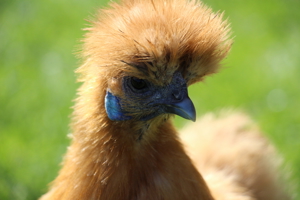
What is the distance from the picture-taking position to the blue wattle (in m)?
2.27

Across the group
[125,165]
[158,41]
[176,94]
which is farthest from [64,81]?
[158,41]

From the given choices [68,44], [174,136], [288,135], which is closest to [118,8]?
[174,136]

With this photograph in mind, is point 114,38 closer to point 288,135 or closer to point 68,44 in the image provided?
point 288,135

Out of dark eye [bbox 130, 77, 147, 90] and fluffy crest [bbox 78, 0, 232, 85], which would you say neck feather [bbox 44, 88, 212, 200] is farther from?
fluffy crest [bbox 78, 0, 232, 85]

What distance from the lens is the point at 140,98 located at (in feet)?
7.47

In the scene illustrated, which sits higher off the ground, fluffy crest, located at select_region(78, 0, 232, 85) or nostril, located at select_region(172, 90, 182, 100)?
fluffy crest, located at select_region(78, 0, 232, 85)

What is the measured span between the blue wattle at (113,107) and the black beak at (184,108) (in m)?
0.28

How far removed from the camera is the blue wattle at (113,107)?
2266 millimetres

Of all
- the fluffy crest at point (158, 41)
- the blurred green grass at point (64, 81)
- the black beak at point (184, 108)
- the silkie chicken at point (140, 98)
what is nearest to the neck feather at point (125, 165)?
the silkie chicken at point (140, 98)

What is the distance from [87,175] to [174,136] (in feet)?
1.99

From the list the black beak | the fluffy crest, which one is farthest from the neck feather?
the fluffy crest

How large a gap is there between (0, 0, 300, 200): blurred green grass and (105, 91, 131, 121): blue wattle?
212cm

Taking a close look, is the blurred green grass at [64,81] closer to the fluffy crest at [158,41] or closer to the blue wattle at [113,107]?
the fluffy crest at [158,41]

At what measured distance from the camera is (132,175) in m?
2.37
